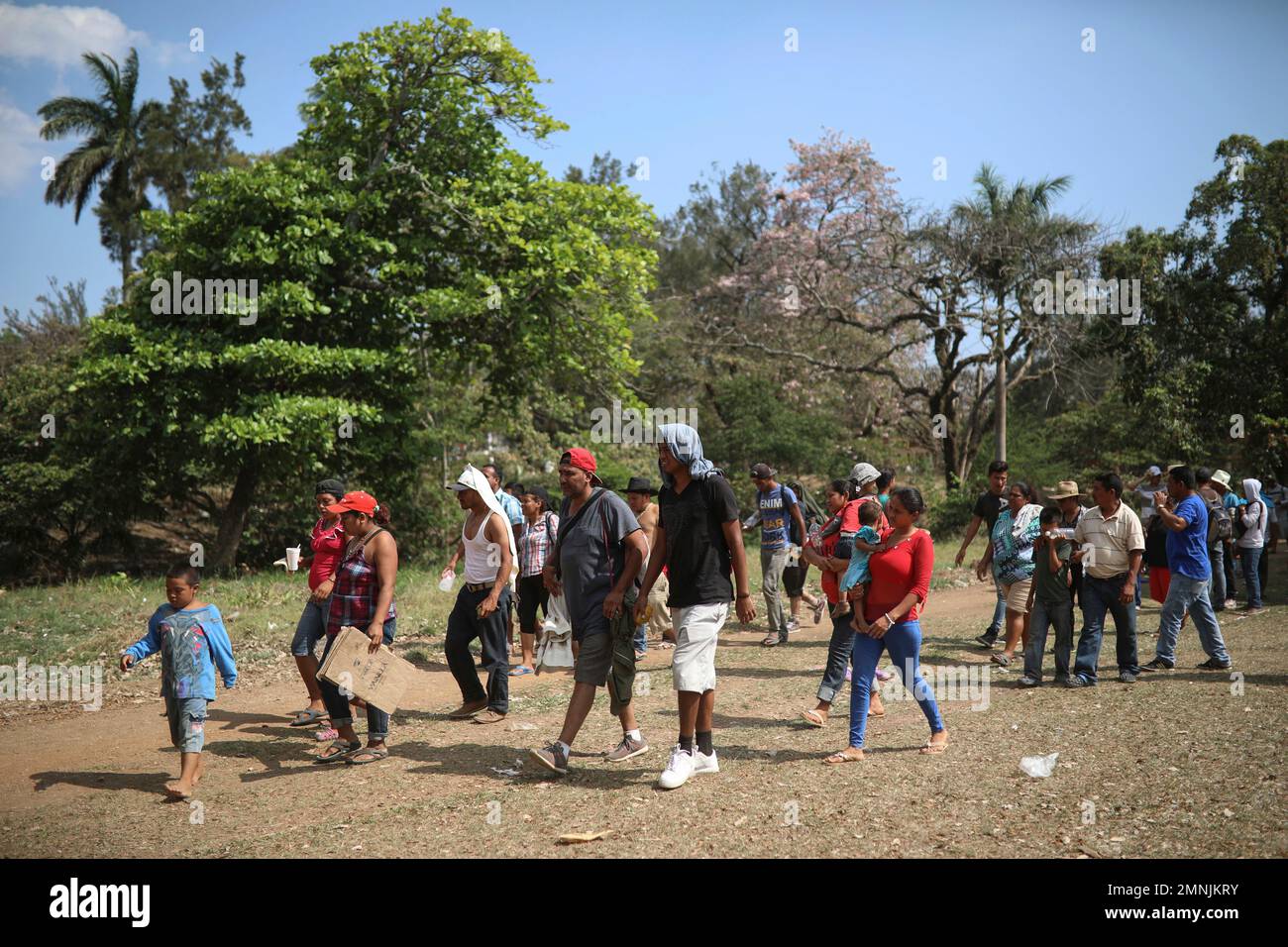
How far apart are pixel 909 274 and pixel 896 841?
2284 cm

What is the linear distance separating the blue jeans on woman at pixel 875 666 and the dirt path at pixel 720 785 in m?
0.30

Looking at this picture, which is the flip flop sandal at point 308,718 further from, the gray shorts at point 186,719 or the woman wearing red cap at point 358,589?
the gray shorts at point 186,719

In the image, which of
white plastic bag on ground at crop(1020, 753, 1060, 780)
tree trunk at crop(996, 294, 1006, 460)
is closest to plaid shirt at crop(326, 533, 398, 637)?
white plastic bag on ground at crop(1020, 753, 1060, 780)

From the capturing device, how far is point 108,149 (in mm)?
36594

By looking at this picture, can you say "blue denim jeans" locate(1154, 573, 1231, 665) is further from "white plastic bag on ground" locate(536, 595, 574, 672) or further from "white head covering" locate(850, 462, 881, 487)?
"white plastic bag on ground" locate(536, 595, 574, 672)

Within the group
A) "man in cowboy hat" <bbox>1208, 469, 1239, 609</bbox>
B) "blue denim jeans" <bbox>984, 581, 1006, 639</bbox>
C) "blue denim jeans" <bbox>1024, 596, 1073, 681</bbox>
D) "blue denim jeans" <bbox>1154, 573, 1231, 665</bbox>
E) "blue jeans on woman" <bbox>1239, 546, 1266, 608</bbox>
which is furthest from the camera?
"blue jeans on woman" <bbox>1239, 546, 1266, 608</bbox>

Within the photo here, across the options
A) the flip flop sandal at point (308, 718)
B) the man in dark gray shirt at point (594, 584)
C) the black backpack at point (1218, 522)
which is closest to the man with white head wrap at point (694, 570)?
the man in dark gray shirt at point (594, 584)

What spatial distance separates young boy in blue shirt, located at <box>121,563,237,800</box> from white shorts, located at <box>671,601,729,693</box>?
2.66 m

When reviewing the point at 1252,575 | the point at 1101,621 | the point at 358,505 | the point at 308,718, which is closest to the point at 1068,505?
the point at 1101,621

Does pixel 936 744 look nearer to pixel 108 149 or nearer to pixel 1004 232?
pixel 1004 232

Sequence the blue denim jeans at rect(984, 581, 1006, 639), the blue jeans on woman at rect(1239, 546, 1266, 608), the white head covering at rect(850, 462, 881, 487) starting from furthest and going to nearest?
the blue jeans on woman at rect(1239, 546, 1266, 608) → the blue denim jeans at rect(984, 581, 1006, 639) → the white head covering at rect(850, 462, 881, 487)

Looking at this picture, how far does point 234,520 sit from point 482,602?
46.6ft

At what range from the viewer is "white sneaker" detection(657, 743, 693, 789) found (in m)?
5.72
